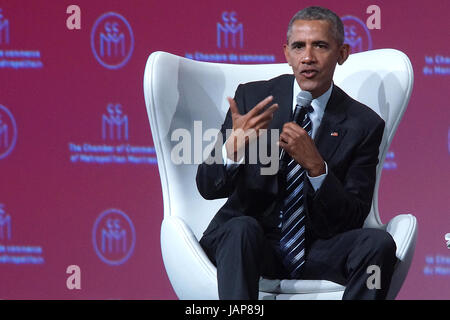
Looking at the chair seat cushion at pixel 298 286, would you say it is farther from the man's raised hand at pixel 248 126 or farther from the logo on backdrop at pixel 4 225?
the logo on backdrop at pixel 4 225

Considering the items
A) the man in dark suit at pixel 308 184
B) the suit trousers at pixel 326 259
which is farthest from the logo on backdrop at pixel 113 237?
the suit trousers at pixel 326 259

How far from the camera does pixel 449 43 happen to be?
308cm

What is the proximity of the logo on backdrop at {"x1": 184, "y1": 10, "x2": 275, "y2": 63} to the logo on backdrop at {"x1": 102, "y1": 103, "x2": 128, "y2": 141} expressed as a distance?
0.41 meters

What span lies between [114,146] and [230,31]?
715 millimetres

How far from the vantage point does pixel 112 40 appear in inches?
125

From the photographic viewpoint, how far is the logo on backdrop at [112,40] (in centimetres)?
317

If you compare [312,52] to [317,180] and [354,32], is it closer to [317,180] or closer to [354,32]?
[317,180]

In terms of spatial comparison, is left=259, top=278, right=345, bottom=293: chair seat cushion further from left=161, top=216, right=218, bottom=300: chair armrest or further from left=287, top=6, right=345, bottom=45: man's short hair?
left=287, top=6, right=345, bottom=45: man's short hair

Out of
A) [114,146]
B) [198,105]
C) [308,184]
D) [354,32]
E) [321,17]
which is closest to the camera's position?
[308,184]

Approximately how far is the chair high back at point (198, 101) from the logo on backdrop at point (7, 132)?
44.5 inches

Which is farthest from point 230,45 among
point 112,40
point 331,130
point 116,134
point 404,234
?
point 404,234

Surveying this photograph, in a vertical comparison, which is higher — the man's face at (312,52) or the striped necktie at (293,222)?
the man's face at (312,52)

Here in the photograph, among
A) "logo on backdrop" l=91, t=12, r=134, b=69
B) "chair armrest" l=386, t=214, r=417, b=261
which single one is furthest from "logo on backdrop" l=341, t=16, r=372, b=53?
"chair armrest" l=386, t=214, r=417, b=261

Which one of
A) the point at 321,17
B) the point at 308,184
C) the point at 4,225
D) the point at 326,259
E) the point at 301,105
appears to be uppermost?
the point at 321,17
